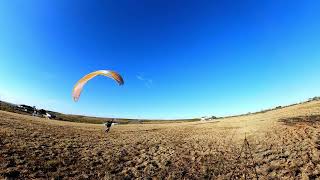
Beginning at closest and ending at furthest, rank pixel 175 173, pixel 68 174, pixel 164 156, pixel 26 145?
pixel 68 174
pixel 175 173
pixel 26 145
pixel 164 156

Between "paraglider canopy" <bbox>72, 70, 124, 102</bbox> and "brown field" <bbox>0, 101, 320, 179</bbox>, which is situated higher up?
"paraglider canopy" <bbox>72, 70, 124, 102</bbox>

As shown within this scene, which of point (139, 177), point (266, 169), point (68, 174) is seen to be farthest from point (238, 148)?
point (68, 174)

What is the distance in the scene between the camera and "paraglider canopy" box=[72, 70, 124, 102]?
385 inches

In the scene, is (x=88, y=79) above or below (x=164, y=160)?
above

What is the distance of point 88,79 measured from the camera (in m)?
10.8

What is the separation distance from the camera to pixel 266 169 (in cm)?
1534

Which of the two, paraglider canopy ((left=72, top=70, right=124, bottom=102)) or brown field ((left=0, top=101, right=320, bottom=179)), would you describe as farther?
brown field ((left=0, top=101, right=320, bottom=179))

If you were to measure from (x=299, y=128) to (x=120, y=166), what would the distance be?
19402mm

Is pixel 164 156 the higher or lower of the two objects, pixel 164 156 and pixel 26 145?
the lower

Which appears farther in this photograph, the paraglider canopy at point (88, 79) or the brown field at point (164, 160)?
the brown field at point (164, 160)

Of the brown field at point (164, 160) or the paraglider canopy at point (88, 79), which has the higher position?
the paraglider canopy at point (88, 79)

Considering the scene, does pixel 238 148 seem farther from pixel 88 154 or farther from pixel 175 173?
pixel 88 154

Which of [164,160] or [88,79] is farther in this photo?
[164,160]

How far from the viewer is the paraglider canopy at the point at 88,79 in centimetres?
979
